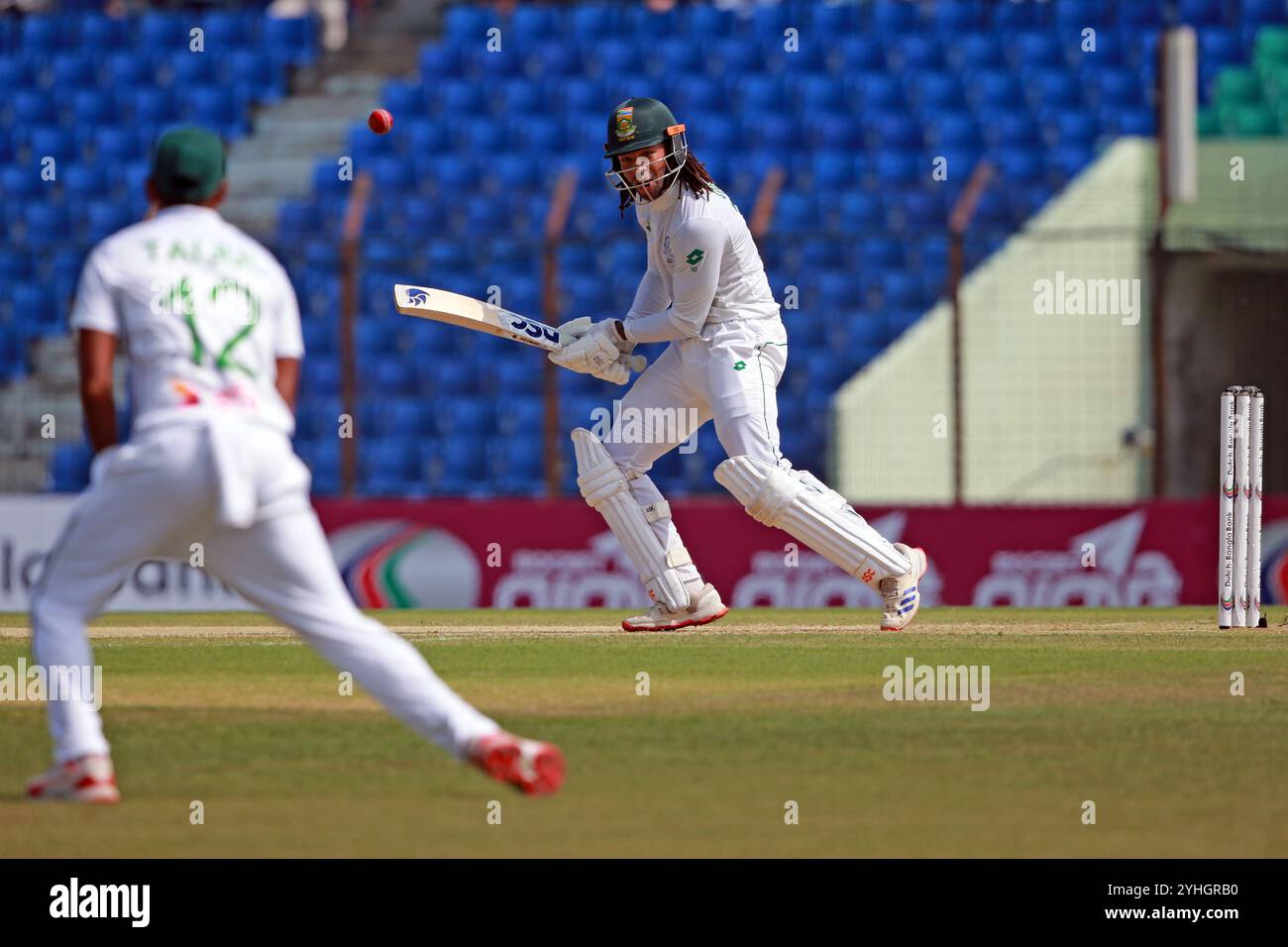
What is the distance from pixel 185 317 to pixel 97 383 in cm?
31

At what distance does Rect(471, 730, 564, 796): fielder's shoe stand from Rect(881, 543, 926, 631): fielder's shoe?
4429mm

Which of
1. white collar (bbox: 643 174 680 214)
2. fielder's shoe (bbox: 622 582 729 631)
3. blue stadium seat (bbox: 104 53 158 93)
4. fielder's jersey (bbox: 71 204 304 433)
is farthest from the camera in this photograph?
blue stadium seat (bbox: 104 53 158 93)

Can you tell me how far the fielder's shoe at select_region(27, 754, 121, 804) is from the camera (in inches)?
226

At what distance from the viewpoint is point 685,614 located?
10.2 m

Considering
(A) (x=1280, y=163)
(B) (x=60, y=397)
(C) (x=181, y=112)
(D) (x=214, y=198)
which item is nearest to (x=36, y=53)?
(C) (x=181, y=112)

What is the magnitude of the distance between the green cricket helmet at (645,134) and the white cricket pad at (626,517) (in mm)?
1279

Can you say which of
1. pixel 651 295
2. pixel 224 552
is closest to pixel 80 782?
pixel 224 552

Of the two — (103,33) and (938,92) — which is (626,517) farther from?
(103,33)

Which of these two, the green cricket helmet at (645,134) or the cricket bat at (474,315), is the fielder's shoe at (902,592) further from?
the green cricket helmet at (645,134)

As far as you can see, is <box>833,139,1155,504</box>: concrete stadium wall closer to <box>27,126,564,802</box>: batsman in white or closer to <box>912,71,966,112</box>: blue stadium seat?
<box>912,71,966,112</box>: blue stadium seat

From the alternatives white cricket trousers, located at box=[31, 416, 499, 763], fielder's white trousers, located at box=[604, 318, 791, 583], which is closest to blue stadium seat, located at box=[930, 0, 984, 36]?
fielder's white trousers, located at box=[604, 318, 791, 583]

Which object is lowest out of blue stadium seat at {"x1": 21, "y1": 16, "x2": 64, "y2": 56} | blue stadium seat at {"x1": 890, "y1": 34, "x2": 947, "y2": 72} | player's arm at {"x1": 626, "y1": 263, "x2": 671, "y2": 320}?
player's arm at {"x1": 626, "y1": 263, "x2": 671, "y2": 320}
